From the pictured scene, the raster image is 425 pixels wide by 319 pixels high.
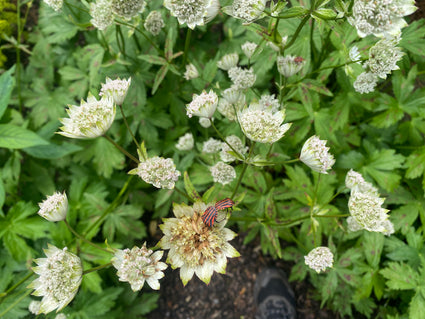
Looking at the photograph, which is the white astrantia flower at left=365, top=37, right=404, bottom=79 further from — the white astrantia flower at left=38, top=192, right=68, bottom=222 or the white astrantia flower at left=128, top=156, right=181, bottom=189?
the white astrantia flower at left=38, top=192, right=68, bottom=222

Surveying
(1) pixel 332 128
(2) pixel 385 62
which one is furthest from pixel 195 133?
(2) pixel 385 62

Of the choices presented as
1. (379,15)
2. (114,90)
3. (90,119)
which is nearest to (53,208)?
(90,119)

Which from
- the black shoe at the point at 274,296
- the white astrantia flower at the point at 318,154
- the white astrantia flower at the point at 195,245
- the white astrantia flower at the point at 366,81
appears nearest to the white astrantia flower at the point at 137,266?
the white astrantia flower at the point at 195,245

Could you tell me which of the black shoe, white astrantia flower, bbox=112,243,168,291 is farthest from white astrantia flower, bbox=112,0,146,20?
the black shoe

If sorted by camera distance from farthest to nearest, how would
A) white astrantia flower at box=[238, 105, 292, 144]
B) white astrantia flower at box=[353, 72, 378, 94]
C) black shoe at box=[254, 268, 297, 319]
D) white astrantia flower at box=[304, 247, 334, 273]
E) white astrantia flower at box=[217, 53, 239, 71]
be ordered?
black shoe at box=[254, 268, 297, 319]
white astrantia flower at box=[217, 53, 239, 71]
white astrantia flower at box=[353, 72, 378, 94]
white astrantia flower at box=[304, 247, 334, 273]
white astrantia flower at box=[238, 105, 292, 144]

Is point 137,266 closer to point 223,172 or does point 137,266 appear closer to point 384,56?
point 223,172

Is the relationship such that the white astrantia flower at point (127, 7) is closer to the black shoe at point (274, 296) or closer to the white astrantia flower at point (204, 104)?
the white astrantia flower at point (204, 104)
